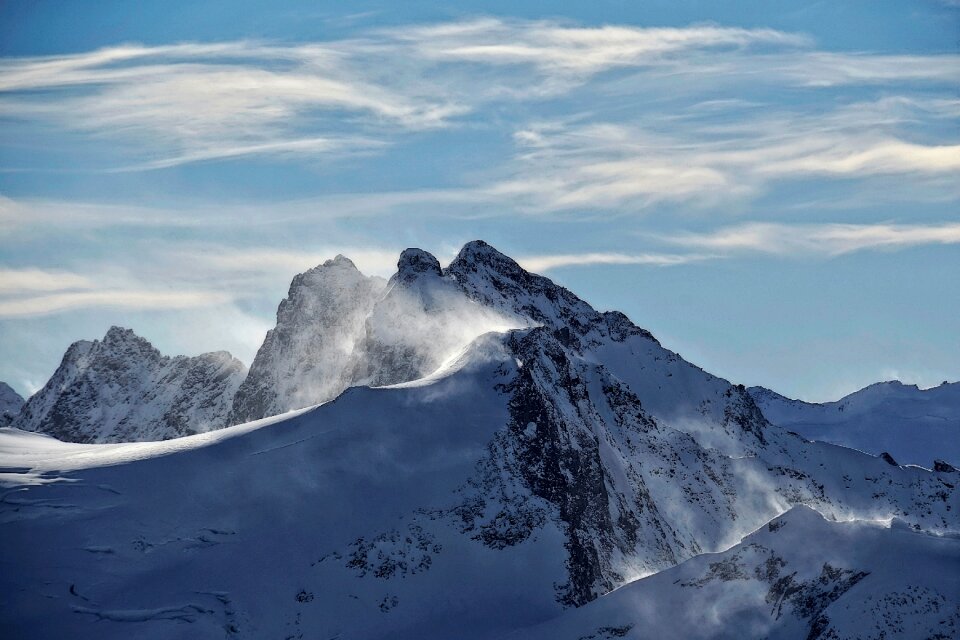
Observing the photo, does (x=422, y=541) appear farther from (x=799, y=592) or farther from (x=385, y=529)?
(x=799, y=592)

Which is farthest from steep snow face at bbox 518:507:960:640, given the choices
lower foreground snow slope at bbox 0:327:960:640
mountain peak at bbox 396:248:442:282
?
mountain peak at bbox 396:248:442:282

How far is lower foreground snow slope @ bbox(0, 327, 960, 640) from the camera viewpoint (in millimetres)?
108562

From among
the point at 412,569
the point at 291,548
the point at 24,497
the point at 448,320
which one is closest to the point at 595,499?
the point at 412,569

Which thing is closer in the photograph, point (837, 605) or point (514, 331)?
point (837, 605)

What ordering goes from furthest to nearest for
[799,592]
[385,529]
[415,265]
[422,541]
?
[415,265] < [385,529] < [422,541] < [799,592]

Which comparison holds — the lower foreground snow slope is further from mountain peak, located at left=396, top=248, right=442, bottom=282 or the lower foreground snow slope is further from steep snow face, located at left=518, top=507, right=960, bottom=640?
mountain peak, located at left=396, top=248, right=442, bottom=282

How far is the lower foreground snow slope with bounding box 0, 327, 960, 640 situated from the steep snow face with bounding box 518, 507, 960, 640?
7.1 inches

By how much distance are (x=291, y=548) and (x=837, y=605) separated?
4980 centimetres

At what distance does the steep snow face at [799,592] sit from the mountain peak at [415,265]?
8175 centimetres

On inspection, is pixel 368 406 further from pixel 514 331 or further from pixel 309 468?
pixel 514 331

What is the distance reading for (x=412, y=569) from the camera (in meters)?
124

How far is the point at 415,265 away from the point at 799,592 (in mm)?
95388

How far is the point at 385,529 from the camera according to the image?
12650 centimetres

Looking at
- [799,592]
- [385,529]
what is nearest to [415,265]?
[385,529]
